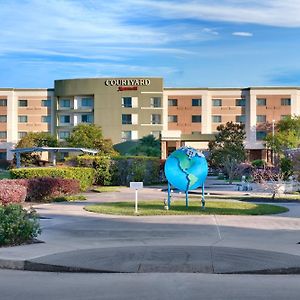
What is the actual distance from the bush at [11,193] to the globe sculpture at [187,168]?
603 cm

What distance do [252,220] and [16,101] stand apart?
8450 centimetres

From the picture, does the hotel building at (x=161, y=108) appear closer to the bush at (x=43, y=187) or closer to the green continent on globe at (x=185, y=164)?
the bush at (x=43, y=187)

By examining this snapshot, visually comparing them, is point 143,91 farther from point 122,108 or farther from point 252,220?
point 252,220

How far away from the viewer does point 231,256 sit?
38.4 ft

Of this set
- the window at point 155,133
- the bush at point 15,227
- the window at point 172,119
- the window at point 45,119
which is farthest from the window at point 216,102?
the bush at point 15,227

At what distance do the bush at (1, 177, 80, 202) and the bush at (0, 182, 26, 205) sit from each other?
94 cm

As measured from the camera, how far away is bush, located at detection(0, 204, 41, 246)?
516 inches

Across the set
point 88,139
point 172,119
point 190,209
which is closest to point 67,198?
point 190,209

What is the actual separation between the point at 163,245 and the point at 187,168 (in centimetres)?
1082

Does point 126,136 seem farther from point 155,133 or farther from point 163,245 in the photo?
point 163,245

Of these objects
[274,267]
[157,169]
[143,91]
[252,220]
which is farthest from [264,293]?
[143,91]

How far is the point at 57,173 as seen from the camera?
32.7 meters

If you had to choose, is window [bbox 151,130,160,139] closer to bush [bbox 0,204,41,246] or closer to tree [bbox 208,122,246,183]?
tree [bbox 208,122,246,183]

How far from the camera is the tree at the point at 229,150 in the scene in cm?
4966
